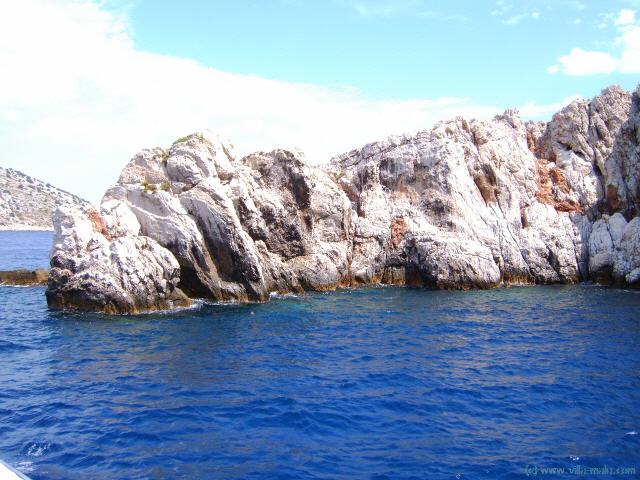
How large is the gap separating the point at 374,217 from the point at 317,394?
34.3 m

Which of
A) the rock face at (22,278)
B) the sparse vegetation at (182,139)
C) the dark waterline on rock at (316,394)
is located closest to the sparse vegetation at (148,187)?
the sparse vegetation at (182,139)

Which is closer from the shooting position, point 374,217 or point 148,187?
point 148,187

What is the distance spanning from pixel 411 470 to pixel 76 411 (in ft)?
38.8

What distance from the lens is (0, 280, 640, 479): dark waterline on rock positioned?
15.6m

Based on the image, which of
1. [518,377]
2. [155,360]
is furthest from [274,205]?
[518,377]

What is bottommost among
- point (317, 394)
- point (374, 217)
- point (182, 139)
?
point (317, 394)

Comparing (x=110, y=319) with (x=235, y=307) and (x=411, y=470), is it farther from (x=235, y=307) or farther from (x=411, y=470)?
(x=411, y=470)

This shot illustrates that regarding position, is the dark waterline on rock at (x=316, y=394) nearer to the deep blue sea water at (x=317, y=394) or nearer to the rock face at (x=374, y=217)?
the deep blue sea water at (x=317, y=394)

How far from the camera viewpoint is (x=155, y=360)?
81.6 feet

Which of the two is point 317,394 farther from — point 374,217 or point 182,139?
point 374,217

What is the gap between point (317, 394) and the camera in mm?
20969

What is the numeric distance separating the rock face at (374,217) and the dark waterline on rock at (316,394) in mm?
4812

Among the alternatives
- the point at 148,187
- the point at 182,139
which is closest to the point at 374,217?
the point at 182,139

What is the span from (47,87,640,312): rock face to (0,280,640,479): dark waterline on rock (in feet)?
15.8
